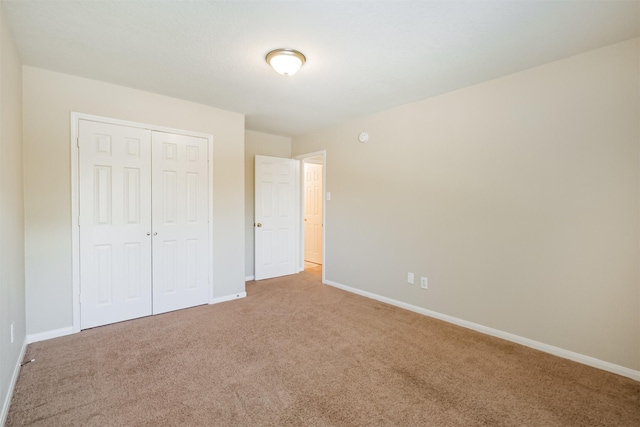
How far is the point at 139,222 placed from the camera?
3141 millimetres

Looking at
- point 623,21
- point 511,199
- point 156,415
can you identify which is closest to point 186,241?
point 156,415

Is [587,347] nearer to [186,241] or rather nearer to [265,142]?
[186,241]

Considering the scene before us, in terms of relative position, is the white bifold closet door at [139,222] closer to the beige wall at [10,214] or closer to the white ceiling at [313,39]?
the beige wall at [10,214]

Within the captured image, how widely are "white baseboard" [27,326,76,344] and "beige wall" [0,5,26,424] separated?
17 centimetres

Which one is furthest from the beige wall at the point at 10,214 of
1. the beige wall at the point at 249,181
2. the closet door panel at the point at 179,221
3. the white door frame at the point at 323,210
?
the white door frame at the point at 323,210

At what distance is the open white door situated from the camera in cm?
475

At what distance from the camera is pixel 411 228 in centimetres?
345

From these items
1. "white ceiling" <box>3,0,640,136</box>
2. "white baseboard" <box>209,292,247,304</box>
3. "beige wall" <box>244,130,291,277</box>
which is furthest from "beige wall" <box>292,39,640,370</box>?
"beige wall" <box>244,130,291,277</box>

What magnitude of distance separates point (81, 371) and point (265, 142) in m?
3.79

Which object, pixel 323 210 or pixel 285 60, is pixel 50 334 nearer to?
pixel 285 60

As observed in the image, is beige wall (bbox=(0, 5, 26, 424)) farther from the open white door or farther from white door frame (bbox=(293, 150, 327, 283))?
white door frame (bbox=(293, 150, 327, 283))

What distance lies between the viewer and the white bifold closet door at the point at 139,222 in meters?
2.87

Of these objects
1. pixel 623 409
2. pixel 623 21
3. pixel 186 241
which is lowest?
pixel 623 409

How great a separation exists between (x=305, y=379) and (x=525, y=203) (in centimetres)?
240
